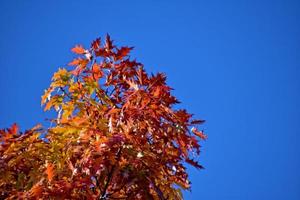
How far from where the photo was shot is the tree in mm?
3059

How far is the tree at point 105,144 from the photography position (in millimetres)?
3059

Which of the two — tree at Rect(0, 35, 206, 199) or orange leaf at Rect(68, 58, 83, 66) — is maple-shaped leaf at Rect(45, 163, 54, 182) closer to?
tree at Rect(0, 35, 206, 199)

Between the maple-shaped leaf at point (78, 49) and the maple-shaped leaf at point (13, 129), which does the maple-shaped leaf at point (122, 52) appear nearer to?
the maple-shaped leaf at point (78, 49)

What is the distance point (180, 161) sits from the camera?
3512mm

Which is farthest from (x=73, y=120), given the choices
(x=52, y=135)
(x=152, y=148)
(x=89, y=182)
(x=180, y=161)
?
(x=180, y=161)

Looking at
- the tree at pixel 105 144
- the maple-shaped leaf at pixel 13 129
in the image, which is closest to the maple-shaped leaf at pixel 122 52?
the tree at pixel 105 144

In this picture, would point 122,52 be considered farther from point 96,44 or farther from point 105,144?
point 105,144

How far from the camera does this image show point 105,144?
2902 mm

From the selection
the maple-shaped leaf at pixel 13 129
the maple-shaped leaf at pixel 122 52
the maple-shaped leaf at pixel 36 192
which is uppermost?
the maple-shaped leaf at pixel 122 52

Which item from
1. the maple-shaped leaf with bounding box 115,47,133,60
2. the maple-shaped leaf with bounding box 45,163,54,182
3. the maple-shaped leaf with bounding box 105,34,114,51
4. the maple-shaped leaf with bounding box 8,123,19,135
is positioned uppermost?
the maple-shaped leaf with bounding box 105,34,114,51

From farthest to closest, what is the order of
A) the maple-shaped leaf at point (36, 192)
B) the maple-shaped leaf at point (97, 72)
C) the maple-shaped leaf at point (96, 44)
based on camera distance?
the maple-shaped leaf at point (96, 44) → the maple-shaped leaf at point (97, 72) → the maple-shaped leaf at point (36, 192)

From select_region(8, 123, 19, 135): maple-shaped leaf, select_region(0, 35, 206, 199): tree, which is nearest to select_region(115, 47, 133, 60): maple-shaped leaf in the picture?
select_region(0, 35, 206, 199): tree

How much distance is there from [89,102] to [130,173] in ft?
2.67

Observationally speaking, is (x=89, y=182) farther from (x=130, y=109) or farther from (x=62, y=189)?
(x=130, y=109)
